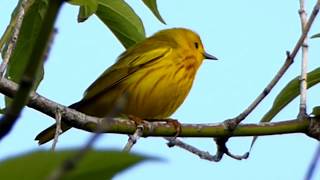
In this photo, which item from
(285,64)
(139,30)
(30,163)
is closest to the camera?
(30,163)

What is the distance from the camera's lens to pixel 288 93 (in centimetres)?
269

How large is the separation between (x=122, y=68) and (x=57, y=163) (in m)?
4.24

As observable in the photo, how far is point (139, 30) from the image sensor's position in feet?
9.88

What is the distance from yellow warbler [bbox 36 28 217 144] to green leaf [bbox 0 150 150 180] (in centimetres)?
352

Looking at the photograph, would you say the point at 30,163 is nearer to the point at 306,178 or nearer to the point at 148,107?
the point at 306,178

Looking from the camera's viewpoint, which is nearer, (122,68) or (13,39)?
(13,39)

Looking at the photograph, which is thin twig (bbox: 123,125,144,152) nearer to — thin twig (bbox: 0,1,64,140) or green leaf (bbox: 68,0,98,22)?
green leaf (bbox: 68,0,98,22)

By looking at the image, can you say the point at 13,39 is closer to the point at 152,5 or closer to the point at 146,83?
the point at 152,5

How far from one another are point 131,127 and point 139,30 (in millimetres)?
517

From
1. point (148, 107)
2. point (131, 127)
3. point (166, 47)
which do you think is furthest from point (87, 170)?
point (166, 47)

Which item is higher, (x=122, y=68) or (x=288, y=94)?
(x=288, y=94)

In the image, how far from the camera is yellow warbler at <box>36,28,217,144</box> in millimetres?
4508

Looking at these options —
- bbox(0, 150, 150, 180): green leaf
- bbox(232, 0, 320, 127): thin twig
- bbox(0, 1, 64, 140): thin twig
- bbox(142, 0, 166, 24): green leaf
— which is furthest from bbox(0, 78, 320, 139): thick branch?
bbox(0, 150, 150, 180): green leaf

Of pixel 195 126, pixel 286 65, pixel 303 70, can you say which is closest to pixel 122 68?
pixel 195 126
